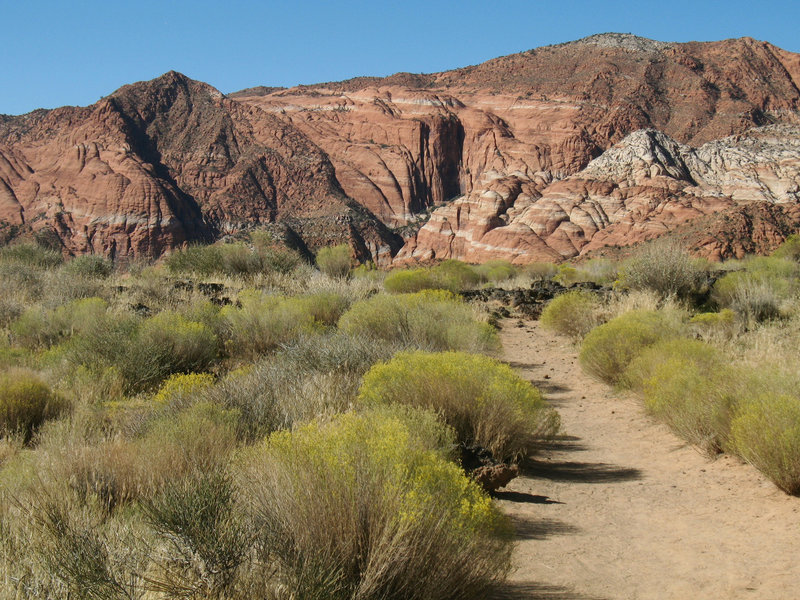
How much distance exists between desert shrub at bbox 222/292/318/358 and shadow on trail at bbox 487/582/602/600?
6.84 metres

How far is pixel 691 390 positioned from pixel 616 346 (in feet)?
9.68

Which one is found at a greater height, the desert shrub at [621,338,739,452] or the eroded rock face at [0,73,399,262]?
the eroded rock face at [0,73,399,262]

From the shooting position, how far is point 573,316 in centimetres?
1516

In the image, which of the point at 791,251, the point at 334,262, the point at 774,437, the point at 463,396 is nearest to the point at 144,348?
the point at 463,396

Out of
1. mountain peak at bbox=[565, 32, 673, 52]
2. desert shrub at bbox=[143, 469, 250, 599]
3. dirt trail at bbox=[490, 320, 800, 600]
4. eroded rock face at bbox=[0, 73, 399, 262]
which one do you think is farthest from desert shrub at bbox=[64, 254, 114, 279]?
mountain peak at bbox=[565, 32, 673, 52]

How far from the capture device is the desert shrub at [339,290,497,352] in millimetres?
10008

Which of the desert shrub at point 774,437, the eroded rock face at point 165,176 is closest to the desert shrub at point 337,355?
the desert shrub at point 774,437

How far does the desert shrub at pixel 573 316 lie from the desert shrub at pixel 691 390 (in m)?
5.56

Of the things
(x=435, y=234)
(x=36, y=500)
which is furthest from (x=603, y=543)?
(x=435, y=234)

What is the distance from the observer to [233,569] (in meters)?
2.97

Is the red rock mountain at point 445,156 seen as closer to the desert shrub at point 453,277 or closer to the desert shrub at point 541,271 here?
the desert shrub at point 541,271

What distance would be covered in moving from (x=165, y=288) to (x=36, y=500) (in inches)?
472

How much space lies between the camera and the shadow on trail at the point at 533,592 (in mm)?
3770

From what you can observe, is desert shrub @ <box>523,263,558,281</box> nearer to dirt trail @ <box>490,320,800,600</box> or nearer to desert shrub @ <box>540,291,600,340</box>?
desert shrub @ <box>540,291,600,340</box>
